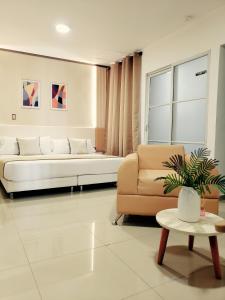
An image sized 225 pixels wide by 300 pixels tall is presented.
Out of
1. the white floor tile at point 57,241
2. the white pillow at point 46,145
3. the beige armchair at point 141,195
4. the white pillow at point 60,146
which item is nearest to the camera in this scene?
the white floor tile at point 57,241

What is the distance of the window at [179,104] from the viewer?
141 inches

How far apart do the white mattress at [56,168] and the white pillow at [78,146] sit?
1136mm

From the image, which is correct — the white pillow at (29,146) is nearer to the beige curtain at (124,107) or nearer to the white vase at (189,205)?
the beige curtain at (124,107)

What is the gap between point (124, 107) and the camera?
504cm

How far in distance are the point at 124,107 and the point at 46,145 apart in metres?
1.84

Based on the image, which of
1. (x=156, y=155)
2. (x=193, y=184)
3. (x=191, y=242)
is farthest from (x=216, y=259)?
(x=156, y=155)

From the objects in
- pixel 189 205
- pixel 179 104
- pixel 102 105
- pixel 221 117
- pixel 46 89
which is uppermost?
pixel 46 89

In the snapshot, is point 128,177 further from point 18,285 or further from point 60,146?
point 60,146

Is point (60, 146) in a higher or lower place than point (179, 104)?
lower

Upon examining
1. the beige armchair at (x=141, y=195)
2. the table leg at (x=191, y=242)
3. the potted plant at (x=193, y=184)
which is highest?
the potted plant at (x=193, y=184)

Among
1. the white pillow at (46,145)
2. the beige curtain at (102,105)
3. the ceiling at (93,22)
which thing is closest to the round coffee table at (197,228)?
the ceiling at (93,22)

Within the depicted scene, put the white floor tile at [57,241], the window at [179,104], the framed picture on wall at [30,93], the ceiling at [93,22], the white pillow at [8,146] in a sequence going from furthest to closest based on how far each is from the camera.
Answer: the framed picture on wall at [30,93] → the white pillow at [8,146] → the window at [179,104] → the ceiling at [93,22] → the white floor tile at [57,241]

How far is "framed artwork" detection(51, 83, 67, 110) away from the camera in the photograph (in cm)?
529

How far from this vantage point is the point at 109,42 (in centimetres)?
434
